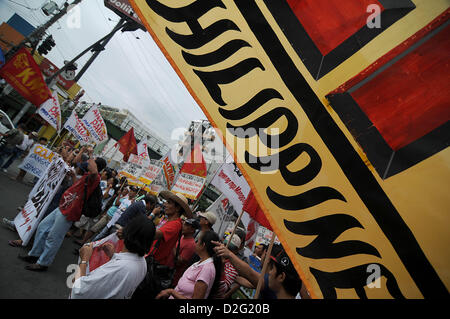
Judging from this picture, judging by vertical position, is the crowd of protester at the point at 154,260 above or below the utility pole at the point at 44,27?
below

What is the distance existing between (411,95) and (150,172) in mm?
8352

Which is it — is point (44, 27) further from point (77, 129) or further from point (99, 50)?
point (77, 129)

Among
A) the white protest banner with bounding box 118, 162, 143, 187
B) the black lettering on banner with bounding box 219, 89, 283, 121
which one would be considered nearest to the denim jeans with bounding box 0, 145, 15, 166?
the white protest banner with bounding box 118, 162, 143, 187

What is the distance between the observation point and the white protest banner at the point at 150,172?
839 cm

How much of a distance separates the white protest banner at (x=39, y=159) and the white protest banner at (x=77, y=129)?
212 centimetres

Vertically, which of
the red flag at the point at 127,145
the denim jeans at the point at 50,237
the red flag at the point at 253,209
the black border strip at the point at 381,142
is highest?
the red flag at the point at 127,145

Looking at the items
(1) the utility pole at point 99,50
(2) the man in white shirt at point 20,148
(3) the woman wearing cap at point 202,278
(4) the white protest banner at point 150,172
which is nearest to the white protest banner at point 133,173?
(4) the white protest banner at point 150,172

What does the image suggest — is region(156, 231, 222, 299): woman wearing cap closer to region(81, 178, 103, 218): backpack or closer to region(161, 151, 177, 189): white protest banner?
region(81, 178, 103, 218): backpack

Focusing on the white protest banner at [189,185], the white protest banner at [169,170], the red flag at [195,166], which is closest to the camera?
the white protest banner at [189,185]

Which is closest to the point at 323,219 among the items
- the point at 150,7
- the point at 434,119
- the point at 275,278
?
the point at 434,119

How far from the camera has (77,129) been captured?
8.17 metres

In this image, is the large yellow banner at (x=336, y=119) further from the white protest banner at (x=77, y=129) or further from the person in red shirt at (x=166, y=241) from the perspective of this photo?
the white protest banner at (x=77, y=129)

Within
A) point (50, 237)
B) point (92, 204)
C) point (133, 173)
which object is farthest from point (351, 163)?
point (133, 173)
